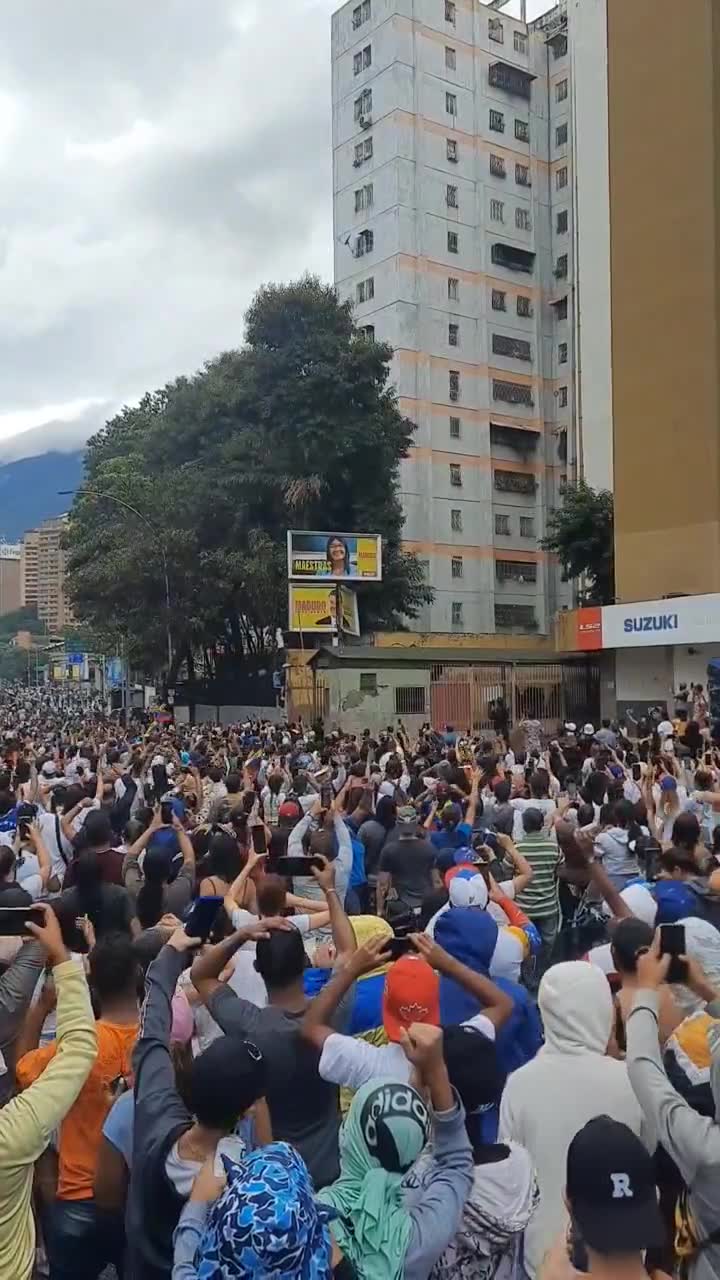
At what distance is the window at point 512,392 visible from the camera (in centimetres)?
5147

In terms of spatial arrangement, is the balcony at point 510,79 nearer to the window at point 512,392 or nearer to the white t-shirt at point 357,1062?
the window at point 512,392

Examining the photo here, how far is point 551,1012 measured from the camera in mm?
3016

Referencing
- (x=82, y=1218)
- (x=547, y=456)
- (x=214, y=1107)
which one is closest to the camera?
(x=214, y=1107)

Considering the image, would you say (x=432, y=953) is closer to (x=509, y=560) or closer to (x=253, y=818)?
(x=253, y=818)

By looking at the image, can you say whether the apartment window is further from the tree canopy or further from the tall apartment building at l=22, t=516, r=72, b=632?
the tall apartment building at l=22, t=516, r=72, b=632

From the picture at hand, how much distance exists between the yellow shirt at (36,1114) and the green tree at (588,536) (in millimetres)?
35626

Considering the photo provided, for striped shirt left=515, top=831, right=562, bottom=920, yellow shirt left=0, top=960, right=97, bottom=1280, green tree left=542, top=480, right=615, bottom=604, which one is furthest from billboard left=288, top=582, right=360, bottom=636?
yellow shirt left=0, top=960, right=97, bottom=1280

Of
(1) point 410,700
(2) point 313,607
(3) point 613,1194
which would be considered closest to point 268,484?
(2) point 313,607

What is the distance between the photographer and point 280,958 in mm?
3449

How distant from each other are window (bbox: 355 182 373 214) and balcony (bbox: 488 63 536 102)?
8115mm

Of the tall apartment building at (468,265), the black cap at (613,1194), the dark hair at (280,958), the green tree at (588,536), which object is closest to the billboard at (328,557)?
the green tree at (588,536)

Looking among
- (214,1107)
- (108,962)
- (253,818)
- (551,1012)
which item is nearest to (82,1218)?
(108,962)

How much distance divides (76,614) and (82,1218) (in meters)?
44.5

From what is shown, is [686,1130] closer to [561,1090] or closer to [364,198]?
[561,1090]
